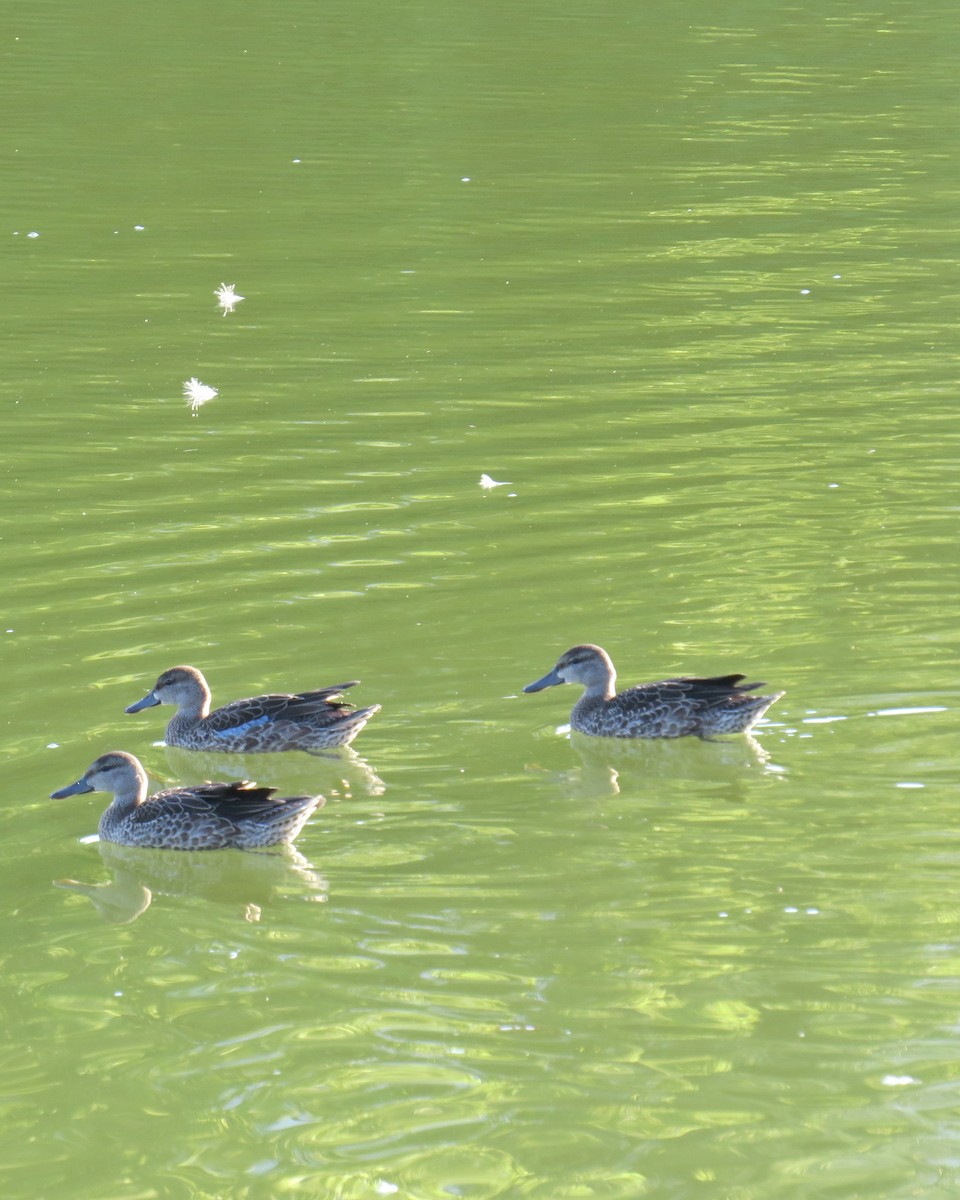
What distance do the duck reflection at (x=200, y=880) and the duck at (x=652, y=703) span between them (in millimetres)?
2064

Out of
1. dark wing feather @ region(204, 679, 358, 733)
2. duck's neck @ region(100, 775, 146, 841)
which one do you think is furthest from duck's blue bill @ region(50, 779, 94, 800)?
dark wing feather @ region(204, 679, 358, 733)

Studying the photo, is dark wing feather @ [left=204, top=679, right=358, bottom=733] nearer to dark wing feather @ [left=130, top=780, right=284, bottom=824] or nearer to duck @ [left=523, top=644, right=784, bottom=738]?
dark wing feather @ [left=130, top=780, right=284, bottom=824]

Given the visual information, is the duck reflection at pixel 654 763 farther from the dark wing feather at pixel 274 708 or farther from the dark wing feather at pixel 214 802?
the dark wing feather at pixel 214 802

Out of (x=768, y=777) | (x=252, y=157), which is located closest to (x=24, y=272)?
(x=252, y=157)

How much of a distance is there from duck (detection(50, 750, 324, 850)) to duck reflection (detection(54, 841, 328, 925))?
6 centimetres

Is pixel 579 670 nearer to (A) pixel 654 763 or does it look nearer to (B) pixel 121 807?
(A) pixel 654 763

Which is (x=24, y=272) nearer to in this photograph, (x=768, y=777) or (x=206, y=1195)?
(x=768, y=777)

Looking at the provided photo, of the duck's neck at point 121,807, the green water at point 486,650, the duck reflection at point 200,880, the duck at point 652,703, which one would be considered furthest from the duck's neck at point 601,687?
the duck's neck at point 121,807

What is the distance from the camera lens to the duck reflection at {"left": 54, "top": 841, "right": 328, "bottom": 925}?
27.9 ft

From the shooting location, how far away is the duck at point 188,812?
8.92 metres

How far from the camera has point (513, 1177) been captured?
637cm

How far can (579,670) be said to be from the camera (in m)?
10.5

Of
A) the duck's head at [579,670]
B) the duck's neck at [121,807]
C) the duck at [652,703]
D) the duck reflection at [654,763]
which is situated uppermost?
the duck's neck at [121,807]

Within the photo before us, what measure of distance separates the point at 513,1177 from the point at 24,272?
14.4m
